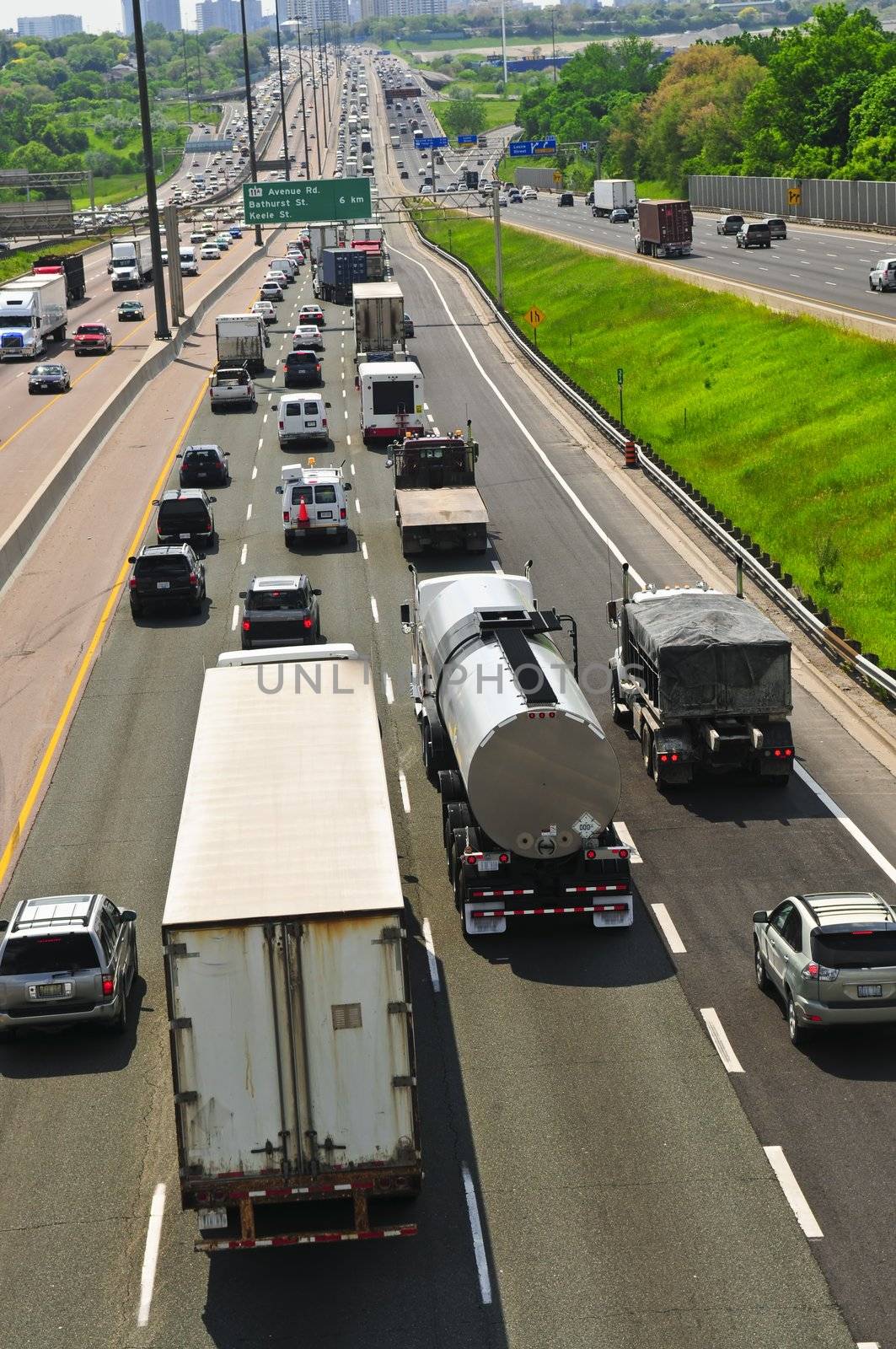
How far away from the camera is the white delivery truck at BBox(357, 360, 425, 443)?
59.8 meters

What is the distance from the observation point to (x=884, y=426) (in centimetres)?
5206

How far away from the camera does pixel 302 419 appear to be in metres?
60.6

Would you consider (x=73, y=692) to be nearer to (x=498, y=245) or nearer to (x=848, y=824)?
(x=848, y=824)

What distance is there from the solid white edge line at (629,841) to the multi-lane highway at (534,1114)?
13 centimetres

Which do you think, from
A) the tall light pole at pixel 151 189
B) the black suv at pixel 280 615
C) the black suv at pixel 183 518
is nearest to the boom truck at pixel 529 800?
the black suv at pixel 280 615

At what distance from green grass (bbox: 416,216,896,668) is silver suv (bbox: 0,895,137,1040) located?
20521mm

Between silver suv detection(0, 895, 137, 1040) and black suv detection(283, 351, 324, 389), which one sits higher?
black suv detection(283, 351, 324, 389)

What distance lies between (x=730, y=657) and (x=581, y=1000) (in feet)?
25.9

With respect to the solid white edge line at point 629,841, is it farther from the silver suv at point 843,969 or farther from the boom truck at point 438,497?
the boom truck at point 438,497

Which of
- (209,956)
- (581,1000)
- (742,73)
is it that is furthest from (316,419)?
(742,73)

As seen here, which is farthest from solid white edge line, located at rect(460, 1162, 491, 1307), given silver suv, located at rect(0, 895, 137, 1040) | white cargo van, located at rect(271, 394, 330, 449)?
white cargo van, located at rect(271, 394, 330, 449)

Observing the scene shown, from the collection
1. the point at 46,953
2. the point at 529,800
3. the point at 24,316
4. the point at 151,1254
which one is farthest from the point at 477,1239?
the point at 24,316

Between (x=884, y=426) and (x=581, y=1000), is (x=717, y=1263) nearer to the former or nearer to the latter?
(x=581, y=1000)

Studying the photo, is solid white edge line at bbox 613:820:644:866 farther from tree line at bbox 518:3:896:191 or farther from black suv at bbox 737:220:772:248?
tree line at bbox 518:3:896:191
